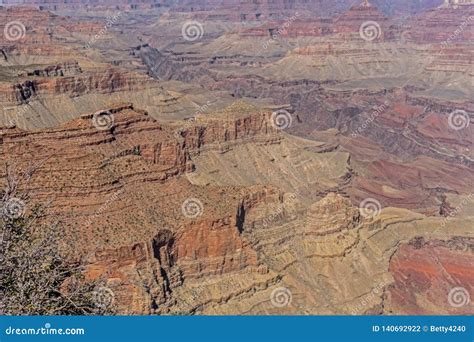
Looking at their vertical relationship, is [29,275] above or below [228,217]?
above

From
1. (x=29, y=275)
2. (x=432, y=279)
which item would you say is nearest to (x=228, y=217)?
(x=432, y=279)

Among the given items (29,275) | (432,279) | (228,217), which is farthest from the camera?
(432,279)

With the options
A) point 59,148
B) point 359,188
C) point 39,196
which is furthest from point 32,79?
point 39,196

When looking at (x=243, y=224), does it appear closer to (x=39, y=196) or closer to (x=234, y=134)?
(x=39, y=196)

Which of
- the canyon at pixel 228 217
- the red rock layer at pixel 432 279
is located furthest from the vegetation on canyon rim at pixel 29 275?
the red rock layer at pixel 432 279

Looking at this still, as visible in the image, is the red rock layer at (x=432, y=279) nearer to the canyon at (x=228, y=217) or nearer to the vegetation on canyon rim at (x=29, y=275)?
the canyon at (x=228, y=217)

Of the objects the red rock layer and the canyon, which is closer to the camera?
the canyon

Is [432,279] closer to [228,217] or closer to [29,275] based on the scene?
[228,217]

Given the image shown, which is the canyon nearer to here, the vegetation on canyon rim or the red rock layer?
the red rock layer

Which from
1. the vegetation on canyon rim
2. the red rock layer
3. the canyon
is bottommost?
the red rock layer

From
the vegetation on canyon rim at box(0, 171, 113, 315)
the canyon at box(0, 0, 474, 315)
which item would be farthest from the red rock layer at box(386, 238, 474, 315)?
the vegetation on canyon rim at box(0, 171, 113, 315)

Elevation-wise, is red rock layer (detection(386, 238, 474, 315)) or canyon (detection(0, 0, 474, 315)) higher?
canyon (detection(0, 0, 474, 315))
